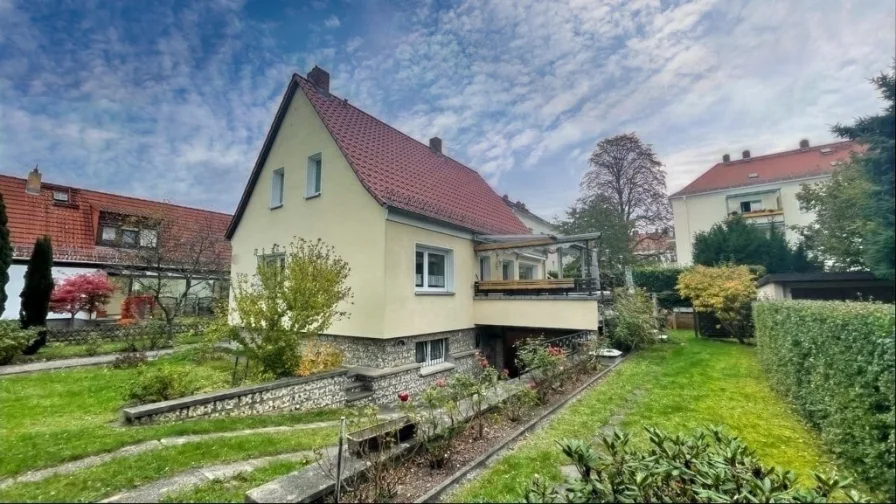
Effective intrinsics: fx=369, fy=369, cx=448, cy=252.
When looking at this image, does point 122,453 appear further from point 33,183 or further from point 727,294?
point 33,183

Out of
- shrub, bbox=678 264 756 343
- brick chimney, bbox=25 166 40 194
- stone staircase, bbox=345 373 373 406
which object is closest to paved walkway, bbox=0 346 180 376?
stone staircase, bbox=345 373 373 406

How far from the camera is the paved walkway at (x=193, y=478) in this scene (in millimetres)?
Answer: 3922

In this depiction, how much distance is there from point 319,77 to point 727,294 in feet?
61.3

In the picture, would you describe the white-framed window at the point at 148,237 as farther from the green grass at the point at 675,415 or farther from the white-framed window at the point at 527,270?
the green grass at the point at 675,415

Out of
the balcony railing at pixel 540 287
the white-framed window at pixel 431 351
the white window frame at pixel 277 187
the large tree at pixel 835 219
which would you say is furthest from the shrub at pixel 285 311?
the large tree at pixel 835 219

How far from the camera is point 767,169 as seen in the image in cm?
2427

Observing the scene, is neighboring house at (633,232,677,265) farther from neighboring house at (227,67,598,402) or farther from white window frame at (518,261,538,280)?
neighboring house at (227,67,598,402)

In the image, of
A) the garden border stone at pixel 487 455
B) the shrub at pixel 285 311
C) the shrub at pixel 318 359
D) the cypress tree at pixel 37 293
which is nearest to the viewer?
the garden border stone at pixel 487 455

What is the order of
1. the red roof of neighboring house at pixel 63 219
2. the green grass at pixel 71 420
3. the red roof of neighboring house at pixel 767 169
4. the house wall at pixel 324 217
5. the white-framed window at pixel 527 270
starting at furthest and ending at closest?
the white-framed window at pixel 527 270
the red roof of neighboring house at pixel 63 219
the red roof of neighboring house at pixel 767 169
the house wall at pixel 324 217
the green grass at pixel 71 420

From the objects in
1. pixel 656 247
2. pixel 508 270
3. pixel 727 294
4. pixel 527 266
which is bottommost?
pixel 727 294

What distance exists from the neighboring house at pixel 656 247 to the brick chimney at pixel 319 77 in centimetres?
2522

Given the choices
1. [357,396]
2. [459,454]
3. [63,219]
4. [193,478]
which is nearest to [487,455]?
[459,454]

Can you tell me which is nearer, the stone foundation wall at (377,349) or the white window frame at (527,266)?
the stone foundation wall at (377,349)

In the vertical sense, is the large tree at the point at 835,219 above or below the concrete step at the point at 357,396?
above
